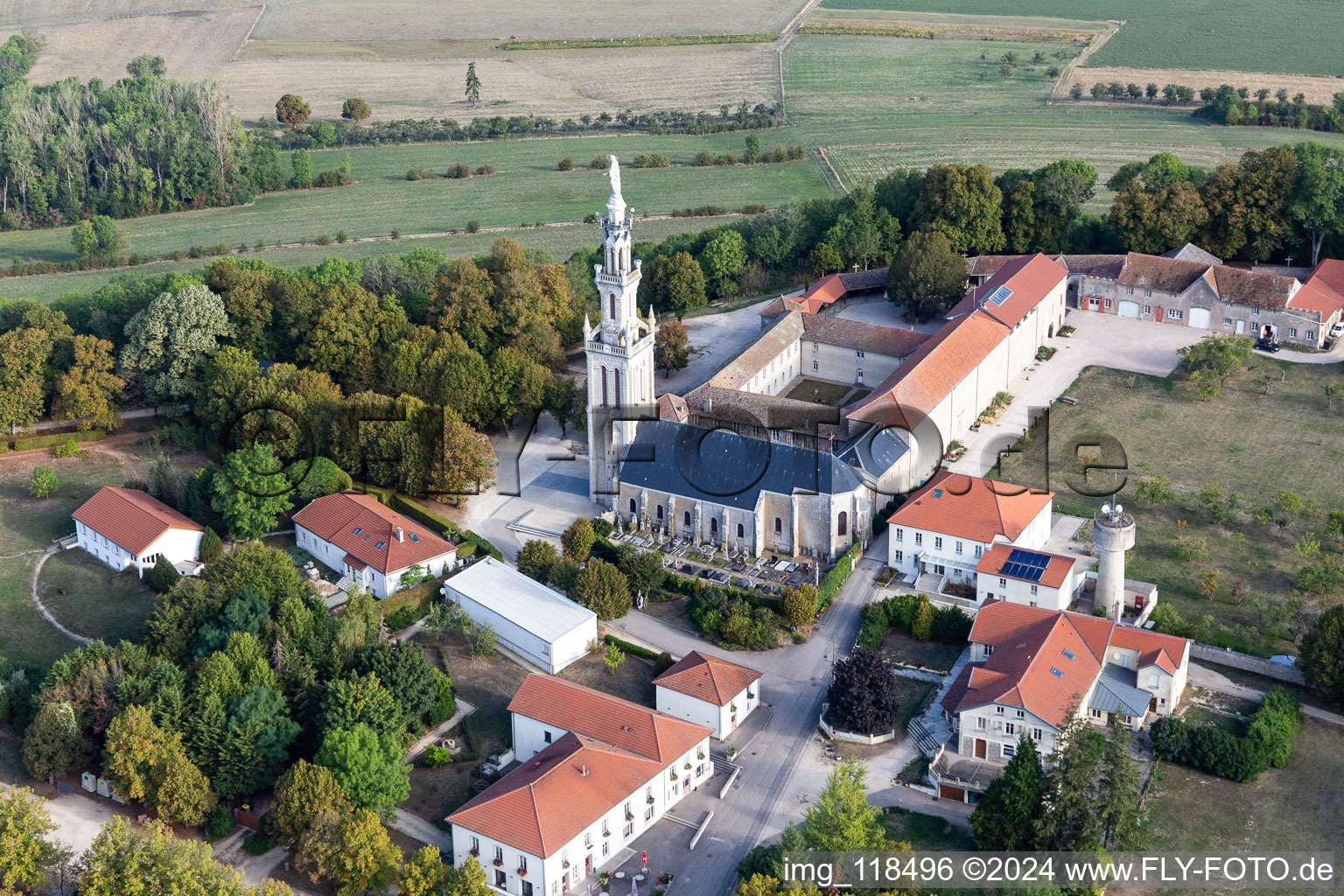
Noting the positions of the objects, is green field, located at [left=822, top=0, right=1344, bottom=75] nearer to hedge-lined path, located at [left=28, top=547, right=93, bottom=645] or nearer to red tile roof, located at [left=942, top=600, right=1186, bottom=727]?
red tile roof, located at [left=942, top=600, right=1186, bottom=727]

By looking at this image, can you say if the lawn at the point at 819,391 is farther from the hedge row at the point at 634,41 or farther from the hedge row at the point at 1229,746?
the hedge row at the point at 634,41

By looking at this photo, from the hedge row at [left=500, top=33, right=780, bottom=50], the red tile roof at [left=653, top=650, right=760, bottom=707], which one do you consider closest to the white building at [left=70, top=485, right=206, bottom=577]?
the red tile roof at [left=653, top=650, right=760, bottom=707]

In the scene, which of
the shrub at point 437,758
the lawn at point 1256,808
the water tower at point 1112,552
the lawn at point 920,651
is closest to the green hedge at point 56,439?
the shrub at point 437,758

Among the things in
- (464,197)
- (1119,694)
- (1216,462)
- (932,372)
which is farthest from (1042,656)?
(464,197)

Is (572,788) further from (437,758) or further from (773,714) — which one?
(773,714)

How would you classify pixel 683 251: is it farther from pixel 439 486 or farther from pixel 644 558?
pixel 644 558

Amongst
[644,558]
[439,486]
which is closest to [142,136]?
[439,486]
